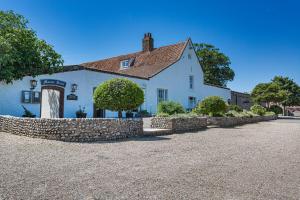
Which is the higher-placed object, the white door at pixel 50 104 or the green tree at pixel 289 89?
the green tree at pixel 289 89

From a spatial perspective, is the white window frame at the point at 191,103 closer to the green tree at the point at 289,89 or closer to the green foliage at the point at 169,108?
the green foliage at the point at 169,108

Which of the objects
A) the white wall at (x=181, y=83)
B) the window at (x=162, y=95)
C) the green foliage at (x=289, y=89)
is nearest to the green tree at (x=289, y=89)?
the green foliage at (x=289, y=89)

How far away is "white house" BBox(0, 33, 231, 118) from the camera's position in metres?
14.7

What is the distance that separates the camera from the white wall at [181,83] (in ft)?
75.5

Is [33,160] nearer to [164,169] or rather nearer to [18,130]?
[164,169]

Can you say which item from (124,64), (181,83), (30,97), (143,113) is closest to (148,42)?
(124,64)

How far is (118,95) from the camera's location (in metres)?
11.8

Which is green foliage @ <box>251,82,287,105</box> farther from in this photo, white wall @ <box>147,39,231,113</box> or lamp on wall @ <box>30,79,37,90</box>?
lamp on wall @ <box>30,79,37,90</box>

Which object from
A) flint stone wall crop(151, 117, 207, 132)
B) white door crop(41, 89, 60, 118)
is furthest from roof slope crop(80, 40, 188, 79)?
flint stone wall crop(151, 117, 207, 132)

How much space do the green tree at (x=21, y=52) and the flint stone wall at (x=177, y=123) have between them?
6975 mm

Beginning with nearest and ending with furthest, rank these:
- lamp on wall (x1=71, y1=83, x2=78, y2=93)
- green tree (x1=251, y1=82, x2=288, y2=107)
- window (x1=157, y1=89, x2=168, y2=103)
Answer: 1. lamp on wall (x1=71, y1=83, x2=78, y2=93)
2. window (x1=157, y1=89, x2=168, y2=103)
3. green tree (x1=251, y1=82, x2=288, y2=107)

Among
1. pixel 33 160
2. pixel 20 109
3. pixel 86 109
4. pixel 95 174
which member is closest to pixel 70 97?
pixel 86 109

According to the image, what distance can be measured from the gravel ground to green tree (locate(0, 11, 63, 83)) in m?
6.11

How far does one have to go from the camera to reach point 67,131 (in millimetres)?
9719
